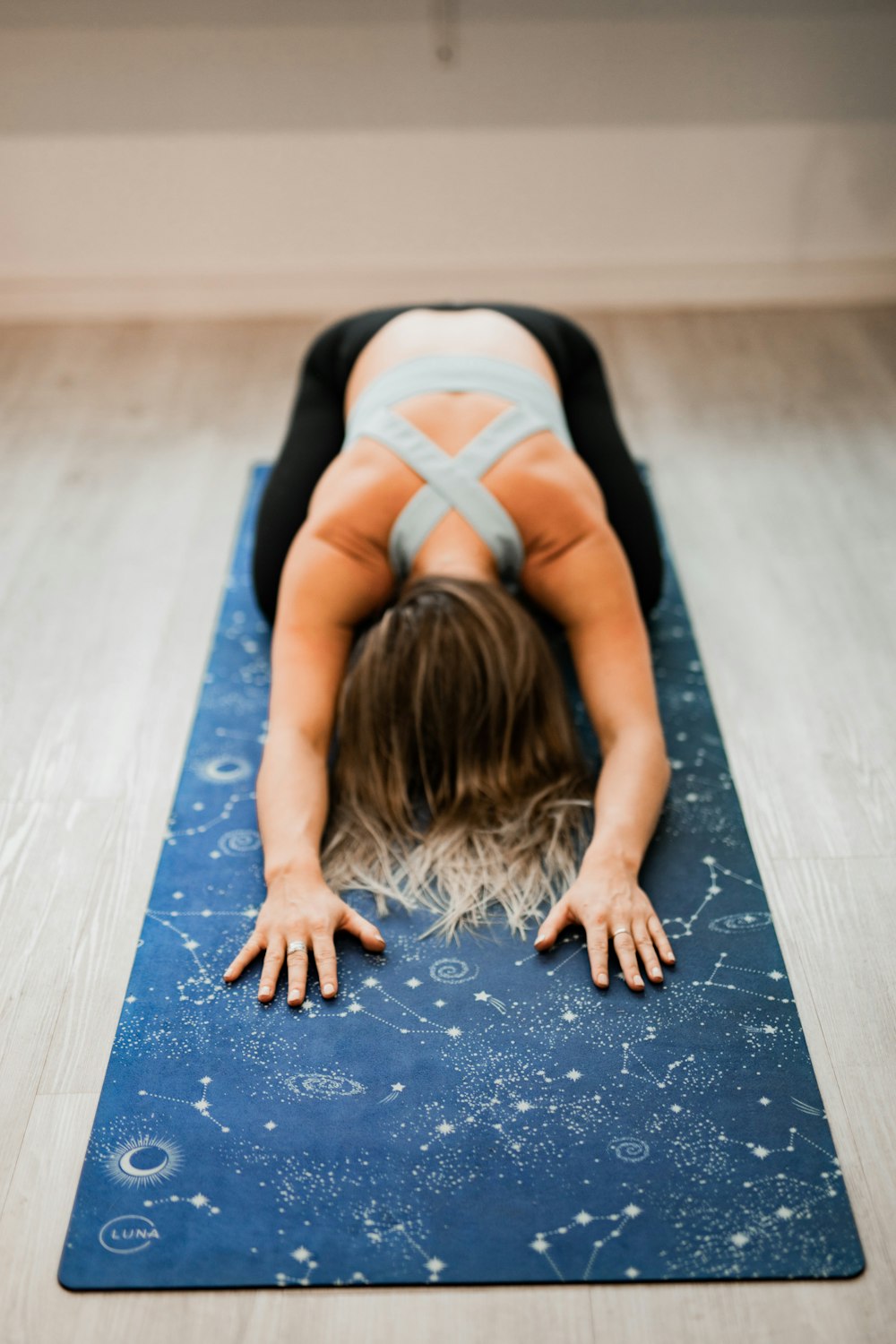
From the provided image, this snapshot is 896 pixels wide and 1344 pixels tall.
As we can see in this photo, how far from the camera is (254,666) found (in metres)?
2.27

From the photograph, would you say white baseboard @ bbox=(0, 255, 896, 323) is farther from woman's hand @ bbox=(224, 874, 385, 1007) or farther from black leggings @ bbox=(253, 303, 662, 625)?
woman's hand @ bbox=(224, 874, 385, 1007)

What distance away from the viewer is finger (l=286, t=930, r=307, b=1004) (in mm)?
1610

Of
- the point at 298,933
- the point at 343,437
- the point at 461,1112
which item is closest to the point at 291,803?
the point at 298,933

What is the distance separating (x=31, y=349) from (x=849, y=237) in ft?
7.92

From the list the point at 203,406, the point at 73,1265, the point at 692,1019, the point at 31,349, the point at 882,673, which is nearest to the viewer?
the point at 73,1265

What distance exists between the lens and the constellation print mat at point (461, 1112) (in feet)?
4.39

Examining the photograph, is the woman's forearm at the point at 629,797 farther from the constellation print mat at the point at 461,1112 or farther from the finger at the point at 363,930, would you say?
the finger at the point at 363,930

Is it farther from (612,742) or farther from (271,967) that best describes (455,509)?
(271,967)

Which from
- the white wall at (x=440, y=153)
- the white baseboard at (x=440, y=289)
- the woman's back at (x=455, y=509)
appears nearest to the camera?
the woman's back at (x=455, y=509)

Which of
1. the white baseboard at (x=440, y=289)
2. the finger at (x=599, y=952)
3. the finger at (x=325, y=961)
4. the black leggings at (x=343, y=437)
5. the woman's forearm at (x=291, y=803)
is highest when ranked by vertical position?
the black leggings at (x=343, y=437)

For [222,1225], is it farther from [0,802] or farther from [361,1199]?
[0,802]

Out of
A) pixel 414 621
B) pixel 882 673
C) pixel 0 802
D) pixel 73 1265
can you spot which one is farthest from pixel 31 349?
pixel 73 1265

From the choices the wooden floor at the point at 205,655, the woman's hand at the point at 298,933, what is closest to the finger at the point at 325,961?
the woman's hand at the point at 298,933

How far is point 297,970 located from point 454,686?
1.47 ft
